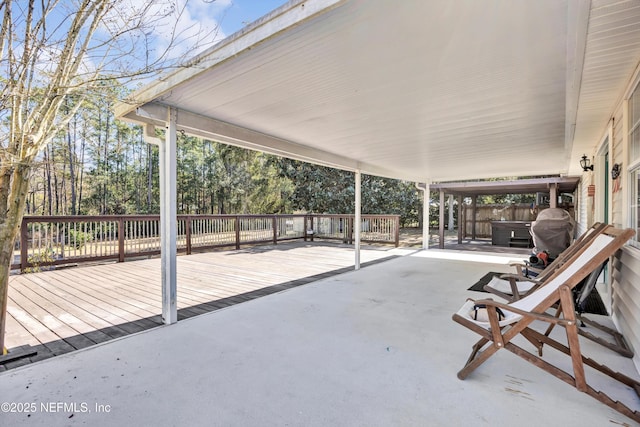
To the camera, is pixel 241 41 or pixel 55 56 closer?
pixel 241 41

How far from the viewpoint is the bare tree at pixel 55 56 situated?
2.17 meters

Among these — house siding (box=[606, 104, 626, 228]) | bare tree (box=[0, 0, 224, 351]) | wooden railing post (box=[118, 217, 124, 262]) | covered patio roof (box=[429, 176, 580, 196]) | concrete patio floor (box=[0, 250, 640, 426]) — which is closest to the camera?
concrete patio floor (box=[0, 250, 640, 426])

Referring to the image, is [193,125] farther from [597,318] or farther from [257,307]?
[597,318]

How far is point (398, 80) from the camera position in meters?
2.57

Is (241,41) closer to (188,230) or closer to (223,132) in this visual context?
(223,132)

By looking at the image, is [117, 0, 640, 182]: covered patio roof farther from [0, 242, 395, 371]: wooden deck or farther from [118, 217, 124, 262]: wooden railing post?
[118, 217, 124, 262]: wooden railing post

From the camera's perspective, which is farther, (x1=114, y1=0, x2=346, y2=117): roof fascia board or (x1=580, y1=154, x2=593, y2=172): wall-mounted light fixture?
(x1=580, y1=154, x2=593, y2=172): wall-mounted light fixture

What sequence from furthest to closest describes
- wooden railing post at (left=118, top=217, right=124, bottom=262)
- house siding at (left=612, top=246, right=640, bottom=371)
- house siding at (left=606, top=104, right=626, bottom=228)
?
1. wooden railing post at (left=118, top=217, right=124, bottom=262)
2. house siding at (left=606, top=104, right=626, bottom=228)
3. house siding at (left=612, top=246, right=640, bottom=371)

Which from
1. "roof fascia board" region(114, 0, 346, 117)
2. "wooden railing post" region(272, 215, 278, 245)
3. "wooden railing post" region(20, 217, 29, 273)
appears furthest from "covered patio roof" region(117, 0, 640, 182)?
"wooden railing post" region(272, 215, 278, 245)

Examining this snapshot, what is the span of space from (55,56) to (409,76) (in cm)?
270

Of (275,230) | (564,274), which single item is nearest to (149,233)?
(275,230)

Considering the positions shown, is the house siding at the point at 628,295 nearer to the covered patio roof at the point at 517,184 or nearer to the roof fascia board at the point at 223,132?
the roof fascia board at the point at 223,132

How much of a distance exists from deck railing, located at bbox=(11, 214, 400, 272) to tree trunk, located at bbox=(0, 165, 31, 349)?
13.7ft

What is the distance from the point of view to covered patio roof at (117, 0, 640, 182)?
172 centimetres
